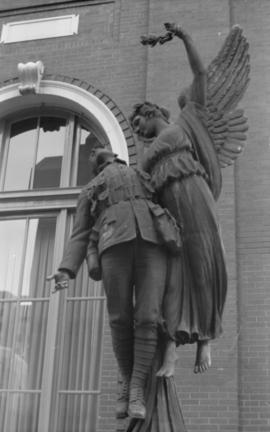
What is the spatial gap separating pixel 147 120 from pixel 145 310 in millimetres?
1299

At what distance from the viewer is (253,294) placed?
6988mm

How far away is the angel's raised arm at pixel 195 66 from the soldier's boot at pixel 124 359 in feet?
5.11

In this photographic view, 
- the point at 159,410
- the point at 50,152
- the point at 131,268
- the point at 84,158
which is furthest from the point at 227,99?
the point at 50,152

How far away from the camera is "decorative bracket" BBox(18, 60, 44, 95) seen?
28.5 ft

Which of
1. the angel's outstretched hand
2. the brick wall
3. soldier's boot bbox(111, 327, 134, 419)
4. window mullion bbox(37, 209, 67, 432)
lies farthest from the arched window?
the angel's outstretched hand

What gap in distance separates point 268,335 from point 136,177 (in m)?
3.35

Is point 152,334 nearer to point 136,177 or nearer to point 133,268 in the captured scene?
point 133,268

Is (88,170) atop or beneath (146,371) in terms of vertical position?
atop

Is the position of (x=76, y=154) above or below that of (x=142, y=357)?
above

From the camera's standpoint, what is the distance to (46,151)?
29.0 feet

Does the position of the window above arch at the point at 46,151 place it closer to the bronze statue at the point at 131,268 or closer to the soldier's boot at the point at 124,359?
the bronze statue at the point at 131,268

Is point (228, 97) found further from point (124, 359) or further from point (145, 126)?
point (124, 359)

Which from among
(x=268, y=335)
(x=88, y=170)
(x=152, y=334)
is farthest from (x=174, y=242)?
(x=88, y=170)

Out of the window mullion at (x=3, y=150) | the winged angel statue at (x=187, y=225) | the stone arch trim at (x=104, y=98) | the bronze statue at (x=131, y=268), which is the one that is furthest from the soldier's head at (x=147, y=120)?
the window mullion at (x=3, y=150)
